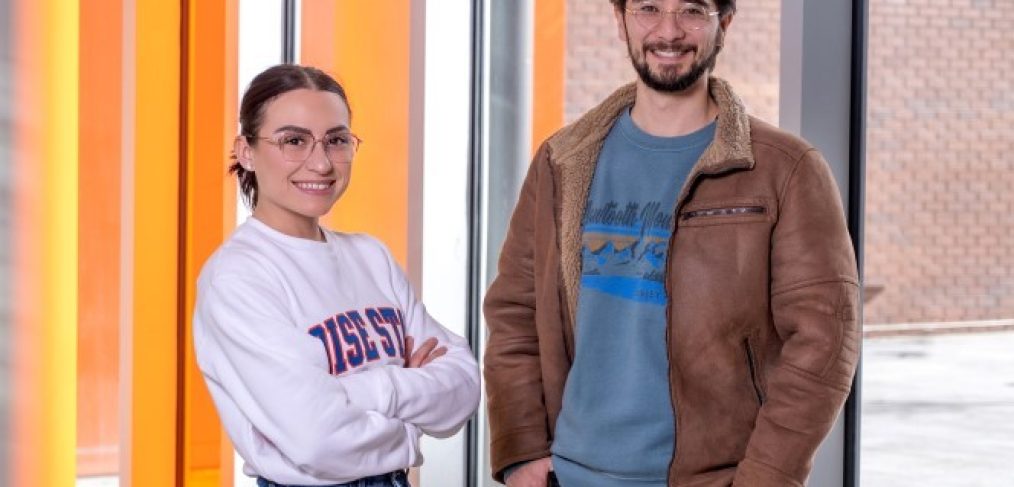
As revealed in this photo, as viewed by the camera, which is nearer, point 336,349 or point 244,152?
point 336,349

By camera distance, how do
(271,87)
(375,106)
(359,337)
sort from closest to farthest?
(359,337), (271,87), (375,106)

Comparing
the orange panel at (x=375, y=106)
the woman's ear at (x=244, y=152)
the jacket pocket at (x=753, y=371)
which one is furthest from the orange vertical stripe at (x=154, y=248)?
the jacket pocket at (x=753, y=371)

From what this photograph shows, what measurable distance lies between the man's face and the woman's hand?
21.9 inches

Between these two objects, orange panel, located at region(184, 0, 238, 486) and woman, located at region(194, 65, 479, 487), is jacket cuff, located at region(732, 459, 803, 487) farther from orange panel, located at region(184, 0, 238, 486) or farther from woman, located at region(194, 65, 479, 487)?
orange panel, located at region(184, 0, 238, 486)

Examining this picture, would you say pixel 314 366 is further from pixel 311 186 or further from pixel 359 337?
pixel 311 186

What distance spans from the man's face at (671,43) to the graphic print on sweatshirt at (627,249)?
19cm

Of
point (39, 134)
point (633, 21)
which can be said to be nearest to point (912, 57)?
point (633, 21)

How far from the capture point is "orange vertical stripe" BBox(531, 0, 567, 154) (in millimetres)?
3248

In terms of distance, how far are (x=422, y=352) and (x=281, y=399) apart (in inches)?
11.6

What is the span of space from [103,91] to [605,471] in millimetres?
3990

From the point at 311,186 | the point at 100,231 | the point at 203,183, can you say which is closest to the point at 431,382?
the point at 311,186

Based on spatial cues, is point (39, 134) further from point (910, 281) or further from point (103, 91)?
point (103, 91)

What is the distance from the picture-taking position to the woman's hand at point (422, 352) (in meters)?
2.19

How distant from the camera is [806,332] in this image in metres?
1.90
